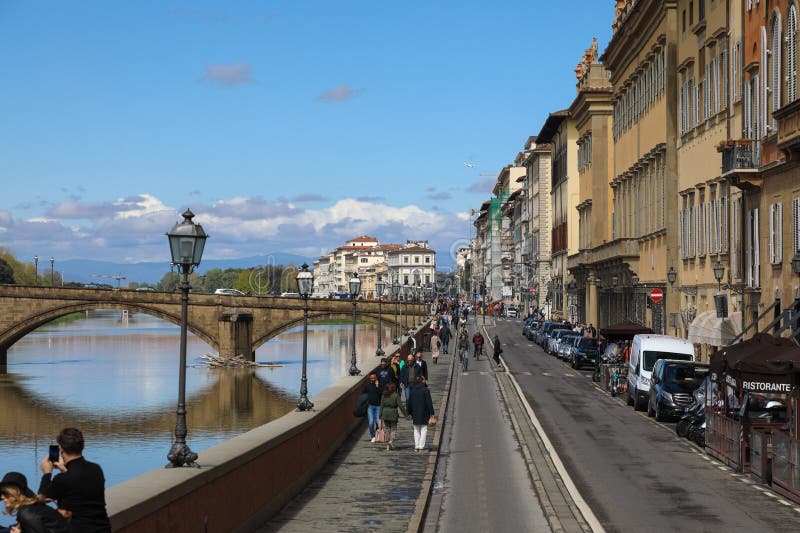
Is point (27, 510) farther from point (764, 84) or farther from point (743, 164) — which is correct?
point (764, 84)

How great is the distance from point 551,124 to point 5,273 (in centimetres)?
10380

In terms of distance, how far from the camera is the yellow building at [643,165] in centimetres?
6069

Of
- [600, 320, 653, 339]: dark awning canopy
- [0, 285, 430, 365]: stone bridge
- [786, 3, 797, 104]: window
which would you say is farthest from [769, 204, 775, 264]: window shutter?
[0, 285, 430, 365]: stone bridge

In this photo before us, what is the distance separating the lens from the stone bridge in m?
98.2

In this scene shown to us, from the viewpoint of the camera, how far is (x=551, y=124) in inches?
4451

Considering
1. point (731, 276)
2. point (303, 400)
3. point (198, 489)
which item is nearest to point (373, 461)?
point (303, 400)

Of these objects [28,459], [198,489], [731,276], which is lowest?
[28,459]

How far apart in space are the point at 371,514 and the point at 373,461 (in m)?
6.94

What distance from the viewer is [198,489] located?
1385 cm

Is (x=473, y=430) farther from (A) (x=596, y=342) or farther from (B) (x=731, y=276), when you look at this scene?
(A) (x=596, y=342)

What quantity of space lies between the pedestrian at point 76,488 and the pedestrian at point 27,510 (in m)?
0.38

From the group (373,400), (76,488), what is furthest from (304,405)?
(76,488)

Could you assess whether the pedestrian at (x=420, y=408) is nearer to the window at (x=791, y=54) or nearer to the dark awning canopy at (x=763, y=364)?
the dark awning canopy at (x=763, y=364)

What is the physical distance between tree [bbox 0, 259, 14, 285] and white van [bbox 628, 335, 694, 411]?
155410mm
